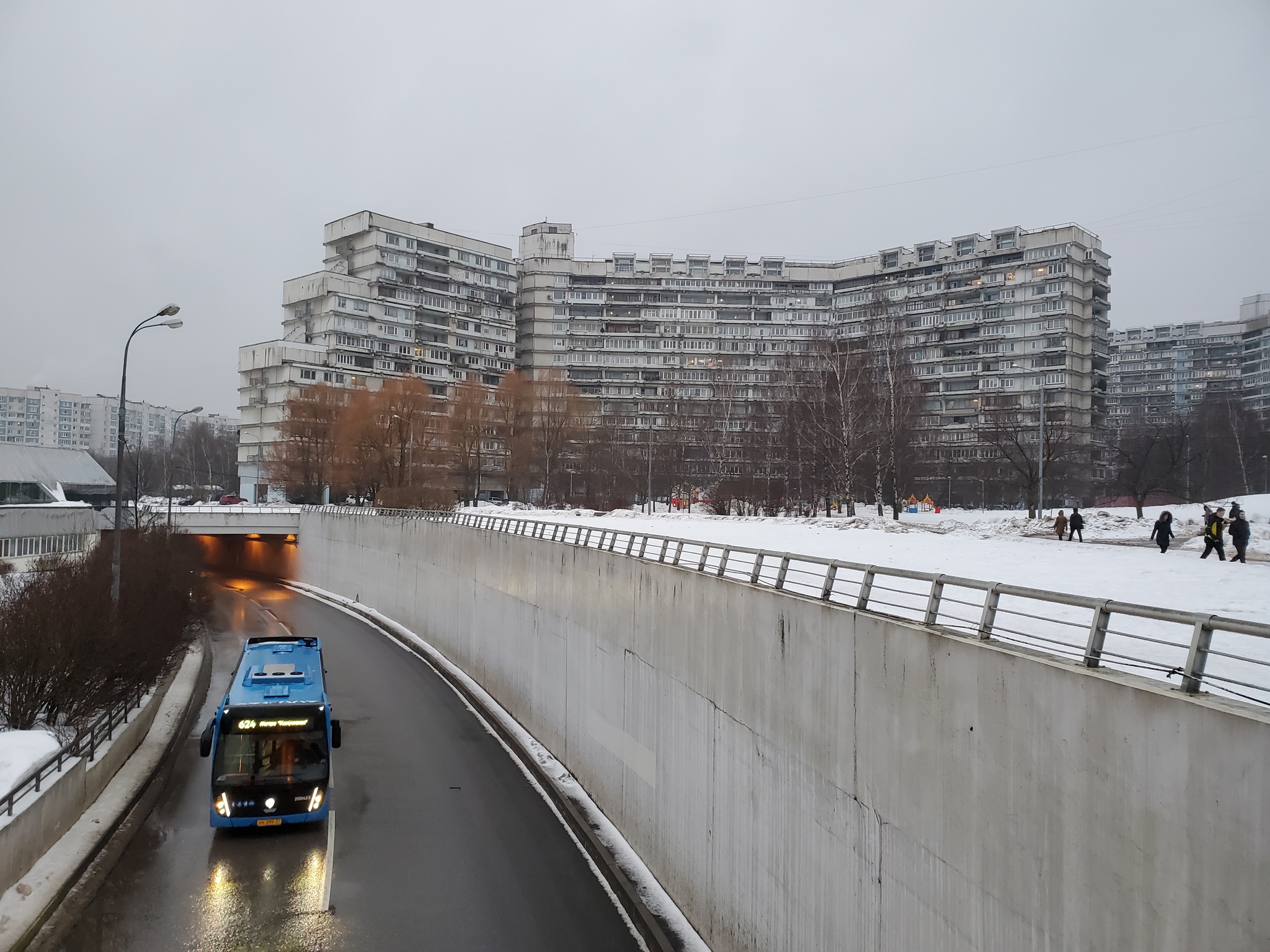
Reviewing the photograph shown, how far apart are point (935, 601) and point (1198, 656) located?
10.6ft

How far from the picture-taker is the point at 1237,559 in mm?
15914

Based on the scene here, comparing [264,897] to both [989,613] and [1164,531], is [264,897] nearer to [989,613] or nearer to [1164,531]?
[989,613]

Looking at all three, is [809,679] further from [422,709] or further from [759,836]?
[422,709]

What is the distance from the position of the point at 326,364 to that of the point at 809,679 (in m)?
92.1

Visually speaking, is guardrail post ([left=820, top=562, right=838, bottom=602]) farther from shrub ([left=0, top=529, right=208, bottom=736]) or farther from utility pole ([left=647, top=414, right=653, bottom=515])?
utility pole ([left=647, top=414, right=653, bottom=515])

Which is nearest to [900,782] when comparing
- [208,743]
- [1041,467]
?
[208,743]

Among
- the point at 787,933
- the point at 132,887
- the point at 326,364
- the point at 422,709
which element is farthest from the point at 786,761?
the point at 326,364

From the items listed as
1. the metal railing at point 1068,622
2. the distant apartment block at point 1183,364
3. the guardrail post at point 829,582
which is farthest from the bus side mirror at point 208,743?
the distant apartment block at point 1183,364

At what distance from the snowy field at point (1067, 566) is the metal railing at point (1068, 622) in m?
0.04

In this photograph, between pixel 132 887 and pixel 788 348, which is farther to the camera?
pixel 788 348

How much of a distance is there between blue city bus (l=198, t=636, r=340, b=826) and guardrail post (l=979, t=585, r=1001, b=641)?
13.5 meters

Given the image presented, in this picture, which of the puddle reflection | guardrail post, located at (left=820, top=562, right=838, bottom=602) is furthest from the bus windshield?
guardrail post, located at (left=820, top=562, right=838, bottom=602)

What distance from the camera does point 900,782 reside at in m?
8.87

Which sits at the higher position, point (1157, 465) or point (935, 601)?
point (1157, 465)
